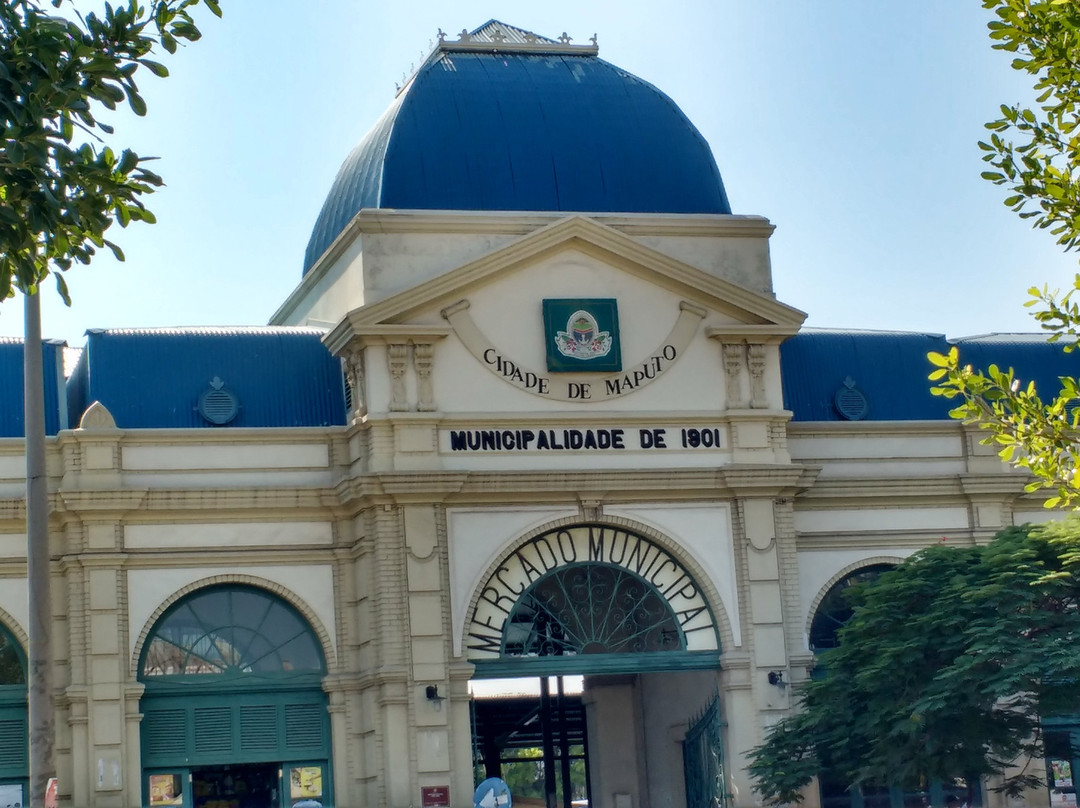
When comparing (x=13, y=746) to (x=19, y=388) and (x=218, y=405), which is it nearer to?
(x=19, y=388)

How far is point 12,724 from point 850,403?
18506 mm

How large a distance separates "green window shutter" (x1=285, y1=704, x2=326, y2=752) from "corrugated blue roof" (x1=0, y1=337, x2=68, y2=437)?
7.41 m

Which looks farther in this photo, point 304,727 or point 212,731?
point 304,727

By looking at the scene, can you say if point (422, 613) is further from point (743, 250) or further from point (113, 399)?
point (743, 250)

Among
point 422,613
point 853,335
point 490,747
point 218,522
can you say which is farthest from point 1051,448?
point 490,747

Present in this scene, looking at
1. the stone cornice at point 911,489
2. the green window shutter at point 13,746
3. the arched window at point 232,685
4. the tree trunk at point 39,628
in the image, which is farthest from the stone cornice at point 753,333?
the tree trunk at point 39,628

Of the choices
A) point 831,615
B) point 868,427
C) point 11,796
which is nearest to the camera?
point 11,796

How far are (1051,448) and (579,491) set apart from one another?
19401 mm

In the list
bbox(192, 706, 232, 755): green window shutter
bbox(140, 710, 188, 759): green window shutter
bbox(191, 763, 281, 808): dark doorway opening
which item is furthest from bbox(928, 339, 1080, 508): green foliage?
bbox(140, 710, 188, 759): green window shutter

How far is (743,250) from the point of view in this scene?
39.0 meters

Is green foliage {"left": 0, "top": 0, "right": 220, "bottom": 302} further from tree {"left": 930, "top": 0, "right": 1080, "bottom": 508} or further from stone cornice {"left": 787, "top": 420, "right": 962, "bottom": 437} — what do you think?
stone cornice {"left": 787, "top": 420, "right": 962, "bottom": 437}

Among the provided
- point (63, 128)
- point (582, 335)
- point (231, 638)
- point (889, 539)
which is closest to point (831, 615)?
point (889, 539)

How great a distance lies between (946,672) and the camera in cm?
3216

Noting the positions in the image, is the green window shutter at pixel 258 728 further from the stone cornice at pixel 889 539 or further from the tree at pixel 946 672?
the stone cornice at pixel 889 539
